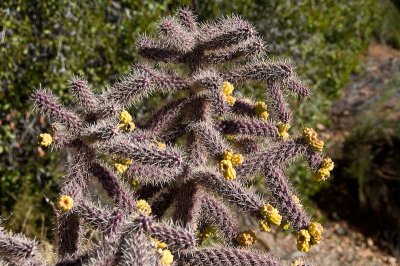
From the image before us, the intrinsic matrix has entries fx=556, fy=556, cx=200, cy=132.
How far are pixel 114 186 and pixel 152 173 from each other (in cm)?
19

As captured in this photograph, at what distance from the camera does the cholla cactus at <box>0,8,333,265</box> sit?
7.83ft

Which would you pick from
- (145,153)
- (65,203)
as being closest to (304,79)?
(145,153)

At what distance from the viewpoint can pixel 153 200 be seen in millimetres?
2912

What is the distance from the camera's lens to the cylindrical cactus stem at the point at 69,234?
2566 mm

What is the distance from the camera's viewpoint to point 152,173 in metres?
2.62

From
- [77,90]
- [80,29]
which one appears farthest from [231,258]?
[80,29]

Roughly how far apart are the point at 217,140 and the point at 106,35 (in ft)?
8.36

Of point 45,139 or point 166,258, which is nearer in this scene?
point 166,258

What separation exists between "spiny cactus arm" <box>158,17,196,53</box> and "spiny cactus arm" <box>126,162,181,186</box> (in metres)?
0.64

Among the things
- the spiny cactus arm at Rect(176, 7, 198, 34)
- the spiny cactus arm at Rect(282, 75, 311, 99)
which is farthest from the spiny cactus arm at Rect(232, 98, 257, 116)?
the spiny cactus arm at Rect(176, 7, 198, 34)

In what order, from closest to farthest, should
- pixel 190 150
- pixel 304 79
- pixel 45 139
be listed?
1. pixel 45 139
2. pixel 190 150
3. pixel 304 79

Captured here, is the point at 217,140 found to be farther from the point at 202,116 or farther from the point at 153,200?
the point at 153,200

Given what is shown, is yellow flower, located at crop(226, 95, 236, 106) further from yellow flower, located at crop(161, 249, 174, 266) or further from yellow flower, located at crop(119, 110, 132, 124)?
yellow flower, located at crop(161, 249, 174, 266)

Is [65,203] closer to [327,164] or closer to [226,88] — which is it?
[226,88]
